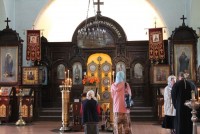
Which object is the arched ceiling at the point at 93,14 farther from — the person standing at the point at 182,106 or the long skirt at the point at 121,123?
the person standing at the point at 182,106

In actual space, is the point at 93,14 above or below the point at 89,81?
above

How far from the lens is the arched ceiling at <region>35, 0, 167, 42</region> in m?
17.5

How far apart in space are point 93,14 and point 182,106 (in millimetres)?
11561

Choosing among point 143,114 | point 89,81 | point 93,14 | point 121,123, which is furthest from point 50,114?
point 121,123

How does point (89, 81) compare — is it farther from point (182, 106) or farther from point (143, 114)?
point (182, 106)

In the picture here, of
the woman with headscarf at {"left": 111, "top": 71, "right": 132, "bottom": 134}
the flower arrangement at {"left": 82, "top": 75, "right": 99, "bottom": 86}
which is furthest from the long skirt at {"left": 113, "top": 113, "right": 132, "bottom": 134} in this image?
the flower arrangement at {"left": 82, "top": 75, "right": 99, "bottom": 86}

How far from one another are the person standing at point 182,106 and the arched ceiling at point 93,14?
994 cm

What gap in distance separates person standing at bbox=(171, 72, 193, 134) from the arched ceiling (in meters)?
9.94

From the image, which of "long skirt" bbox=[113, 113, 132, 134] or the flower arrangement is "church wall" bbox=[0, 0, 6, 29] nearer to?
the flower arrangement

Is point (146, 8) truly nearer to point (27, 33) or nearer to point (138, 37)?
point (138, 37)

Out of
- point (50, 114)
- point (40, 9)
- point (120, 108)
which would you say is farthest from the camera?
point (40, 9)

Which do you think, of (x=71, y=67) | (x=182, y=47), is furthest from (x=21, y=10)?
(x=182, y=47)

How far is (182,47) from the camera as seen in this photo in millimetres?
14422

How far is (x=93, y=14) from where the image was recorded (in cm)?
1795
